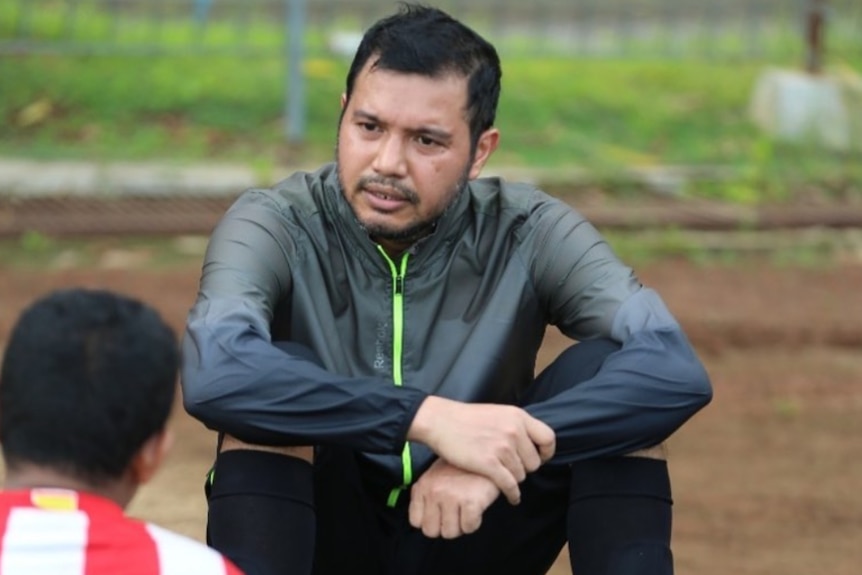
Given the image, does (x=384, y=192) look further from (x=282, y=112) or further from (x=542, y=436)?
(x=282, y=112)

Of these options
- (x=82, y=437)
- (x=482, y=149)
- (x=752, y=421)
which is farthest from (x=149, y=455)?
(x=752, y=421)

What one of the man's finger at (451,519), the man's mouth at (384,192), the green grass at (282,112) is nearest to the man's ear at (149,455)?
the man's finger at (451,519)

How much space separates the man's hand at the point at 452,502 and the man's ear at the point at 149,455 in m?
0.94

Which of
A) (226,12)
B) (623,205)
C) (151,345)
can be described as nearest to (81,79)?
(226,12)

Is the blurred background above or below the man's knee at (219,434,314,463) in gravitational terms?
below

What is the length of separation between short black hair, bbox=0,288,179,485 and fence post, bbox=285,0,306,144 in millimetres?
6381

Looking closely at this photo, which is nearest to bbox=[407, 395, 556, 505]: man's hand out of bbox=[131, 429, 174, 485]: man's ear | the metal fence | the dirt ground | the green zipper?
the green zipper

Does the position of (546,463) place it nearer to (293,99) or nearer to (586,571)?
(586,571)

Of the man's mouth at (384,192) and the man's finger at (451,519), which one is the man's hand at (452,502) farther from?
the man's mouth at (384,192)

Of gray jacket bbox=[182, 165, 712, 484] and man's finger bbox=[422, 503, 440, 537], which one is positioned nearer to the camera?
man's finger bbox=[422, 503, 440, 537]

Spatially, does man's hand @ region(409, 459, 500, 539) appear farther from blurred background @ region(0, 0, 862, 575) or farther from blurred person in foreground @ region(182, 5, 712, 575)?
blurred background @ region(0, 0, 862, 575)

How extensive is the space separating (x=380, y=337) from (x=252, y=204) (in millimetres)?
387

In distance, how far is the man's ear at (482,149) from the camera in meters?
3.92

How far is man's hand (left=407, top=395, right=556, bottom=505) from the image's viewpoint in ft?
10.9
